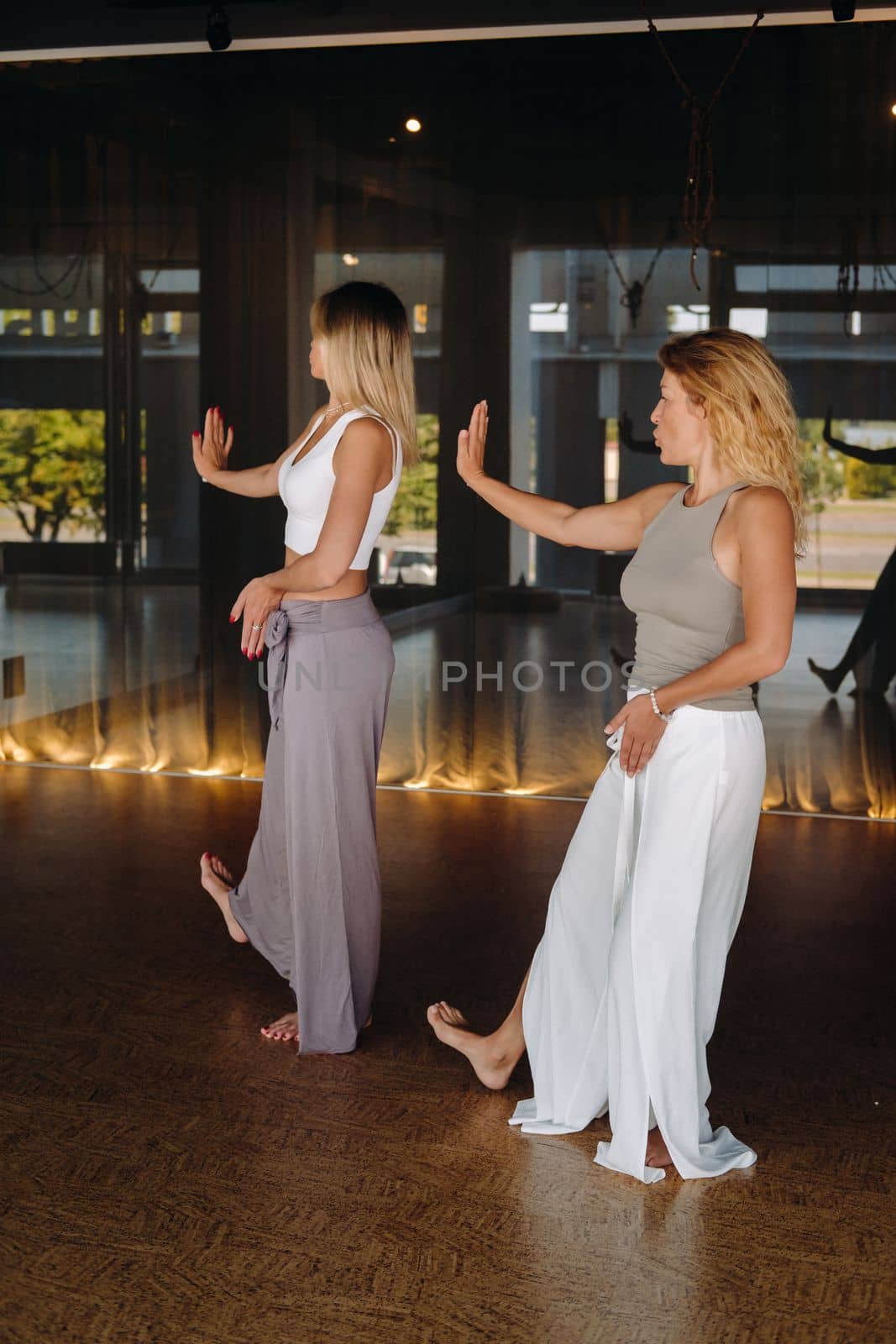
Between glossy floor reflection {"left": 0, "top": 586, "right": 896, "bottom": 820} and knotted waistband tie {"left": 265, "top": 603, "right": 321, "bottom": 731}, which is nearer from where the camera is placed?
knotted waistband tie {"left": 265, "top": 603, "right": 321, "bottom": 731}

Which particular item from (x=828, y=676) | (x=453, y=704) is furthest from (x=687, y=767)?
(x=453, y=704)

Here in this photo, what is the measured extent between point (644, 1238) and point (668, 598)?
1.08 m

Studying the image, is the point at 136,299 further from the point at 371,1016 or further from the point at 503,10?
the point at 371,1016

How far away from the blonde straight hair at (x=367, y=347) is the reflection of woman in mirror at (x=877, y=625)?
8.93 ft

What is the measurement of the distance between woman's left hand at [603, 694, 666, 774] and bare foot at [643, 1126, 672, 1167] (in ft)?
2.34

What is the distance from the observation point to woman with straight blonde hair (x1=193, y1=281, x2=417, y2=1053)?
2969 mm

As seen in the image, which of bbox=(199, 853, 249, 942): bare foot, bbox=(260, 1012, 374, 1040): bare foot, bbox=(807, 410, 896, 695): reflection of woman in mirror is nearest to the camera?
bbox=(260, 1012, 374, 1040): bare foot

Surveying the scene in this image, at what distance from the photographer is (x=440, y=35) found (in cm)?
530

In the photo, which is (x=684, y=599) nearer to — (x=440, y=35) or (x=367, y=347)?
(x=367, y=347)

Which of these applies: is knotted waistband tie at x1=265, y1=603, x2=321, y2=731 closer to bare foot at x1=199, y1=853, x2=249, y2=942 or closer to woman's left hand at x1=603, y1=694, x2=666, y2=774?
bare foot at x1=199, y1=853, x2=249, y2=942

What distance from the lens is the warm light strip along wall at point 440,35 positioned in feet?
16.3

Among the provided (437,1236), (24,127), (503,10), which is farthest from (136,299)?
(437,1236)

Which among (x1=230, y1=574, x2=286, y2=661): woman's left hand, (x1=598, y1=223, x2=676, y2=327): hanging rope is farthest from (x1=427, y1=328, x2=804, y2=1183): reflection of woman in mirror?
(x1=598, y1=223, x2=676, y2=327): hanging rope

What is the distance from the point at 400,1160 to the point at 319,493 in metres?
1.36
